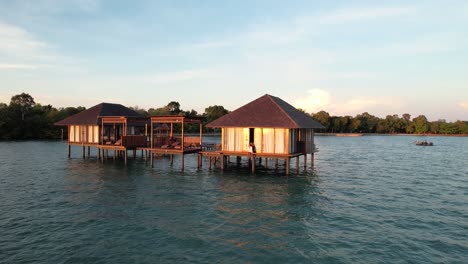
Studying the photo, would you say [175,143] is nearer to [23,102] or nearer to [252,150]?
[252,150]

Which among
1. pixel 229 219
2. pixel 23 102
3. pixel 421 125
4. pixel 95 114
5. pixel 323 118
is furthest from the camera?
pixel 421 125

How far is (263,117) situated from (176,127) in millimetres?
83281

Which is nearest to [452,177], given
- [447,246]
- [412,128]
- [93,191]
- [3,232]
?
[447,246]

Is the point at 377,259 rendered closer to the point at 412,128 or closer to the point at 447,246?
the point at 447,246

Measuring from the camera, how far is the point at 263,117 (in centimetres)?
2988

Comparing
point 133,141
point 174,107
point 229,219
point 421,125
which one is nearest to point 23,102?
point 174,107

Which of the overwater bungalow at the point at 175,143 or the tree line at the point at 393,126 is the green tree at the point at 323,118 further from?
the overwater bungalow at the point at 175,143

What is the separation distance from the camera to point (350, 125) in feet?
545

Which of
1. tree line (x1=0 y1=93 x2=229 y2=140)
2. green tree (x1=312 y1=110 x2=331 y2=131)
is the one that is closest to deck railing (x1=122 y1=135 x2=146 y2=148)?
tree line (x1=0 y1=93 x2=229 y2=140)

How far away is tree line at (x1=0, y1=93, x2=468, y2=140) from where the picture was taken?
8512 cm

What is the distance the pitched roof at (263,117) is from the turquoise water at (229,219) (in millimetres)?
4711

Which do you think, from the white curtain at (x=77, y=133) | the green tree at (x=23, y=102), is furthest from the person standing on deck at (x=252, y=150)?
the green tree at (x=23, y=102)

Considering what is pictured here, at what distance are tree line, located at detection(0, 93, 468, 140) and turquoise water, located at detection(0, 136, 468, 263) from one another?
1206 cm

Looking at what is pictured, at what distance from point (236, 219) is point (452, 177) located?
2615 centimetres
